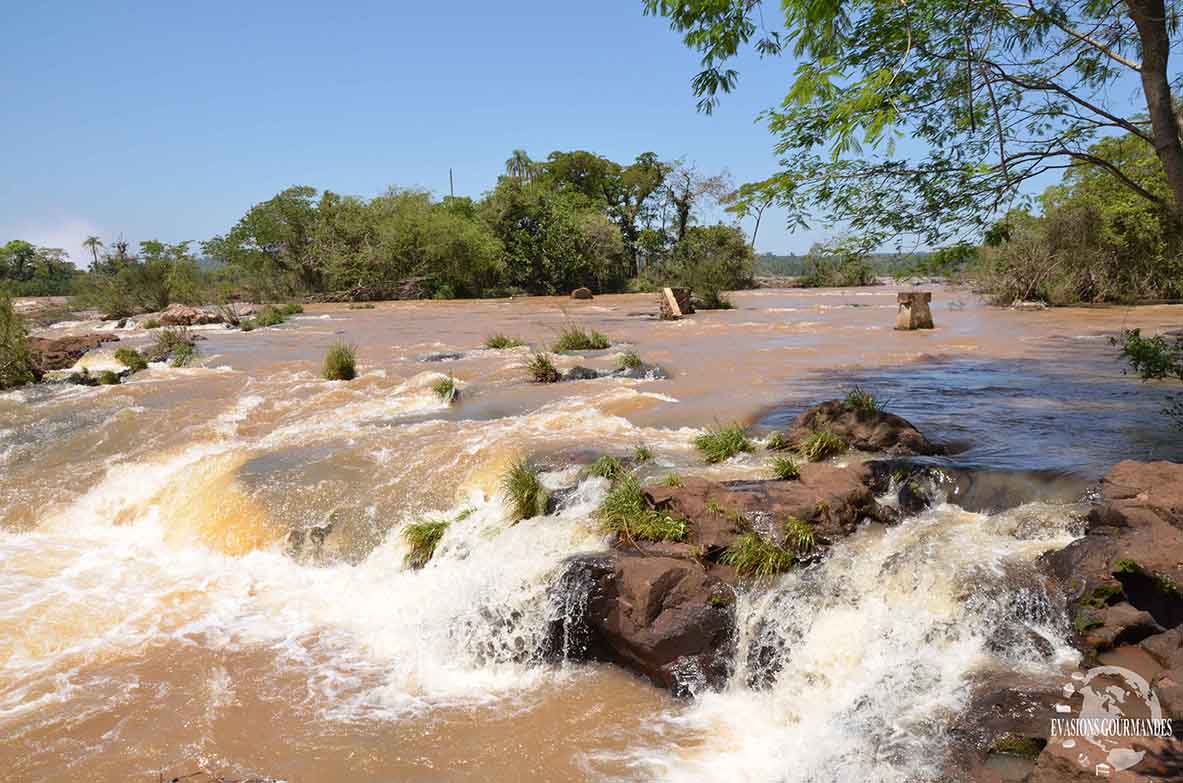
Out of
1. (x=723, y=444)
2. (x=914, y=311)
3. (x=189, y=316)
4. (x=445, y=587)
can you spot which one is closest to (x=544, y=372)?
(x=723, y=444)

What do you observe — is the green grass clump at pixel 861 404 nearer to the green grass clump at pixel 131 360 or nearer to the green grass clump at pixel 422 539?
the green grass clump at pixel 422 539

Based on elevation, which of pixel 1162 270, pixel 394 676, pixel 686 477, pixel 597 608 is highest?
pixel 1162 270

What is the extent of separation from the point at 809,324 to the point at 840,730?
18933mm

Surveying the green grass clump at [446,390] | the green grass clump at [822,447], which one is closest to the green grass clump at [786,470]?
the green grass clump at [822,447]

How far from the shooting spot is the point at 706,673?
4.87 m

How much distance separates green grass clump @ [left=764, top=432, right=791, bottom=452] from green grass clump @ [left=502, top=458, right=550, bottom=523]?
251cm

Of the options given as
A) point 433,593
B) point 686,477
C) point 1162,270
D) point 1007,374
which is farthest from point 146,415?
point 1162,270

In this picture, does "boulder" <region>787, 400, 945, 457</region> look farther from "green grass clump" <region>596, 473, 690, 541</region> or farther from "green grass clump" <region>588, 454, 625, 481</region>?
"green grass clump" <region>596, 473, 690, 541</region>

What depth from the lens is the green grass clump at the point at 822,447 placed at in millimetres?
7340

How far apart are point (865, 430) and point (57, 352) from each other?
1798 cm

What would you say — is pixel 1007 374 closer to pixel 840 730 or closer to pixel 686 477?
pixel 686 477

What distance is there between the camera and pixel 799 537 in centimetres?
545

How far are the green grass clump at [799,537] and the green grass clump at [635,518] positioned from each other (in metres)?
0.75

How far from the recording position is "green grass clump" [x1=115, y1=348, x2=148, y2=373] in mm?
15664
